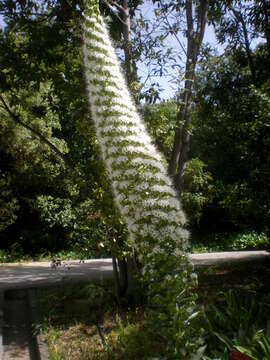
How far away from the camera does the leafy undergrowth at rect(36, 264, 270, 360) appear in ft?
13.2

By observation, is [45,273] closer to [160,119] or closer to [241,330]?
[160,119]

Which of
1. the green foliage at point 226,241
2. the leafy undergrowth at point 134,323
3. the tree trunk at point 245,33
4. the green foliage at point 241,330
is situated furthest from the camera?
the green foliage at point 226,241

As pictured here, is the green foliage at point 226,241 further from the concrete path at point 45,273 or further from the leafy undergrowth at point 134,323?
the leafy undergrowth at point 134,323

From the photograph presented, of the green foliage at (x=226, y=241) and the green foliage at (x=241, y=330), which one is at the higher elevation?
the green foliage at (x=226, y=241)

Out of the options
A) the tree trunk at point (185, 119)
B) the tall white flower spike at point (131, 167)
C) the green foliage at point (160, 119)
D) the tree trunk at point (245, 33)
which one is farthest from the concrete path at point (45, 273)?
the tall white flower spike at point (131, 167)

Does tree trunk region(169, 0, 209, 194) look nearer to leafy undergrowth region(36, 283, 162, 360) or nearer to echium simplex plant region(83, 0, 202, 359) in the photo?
leafy undergrowth region(36, 283, 162, 360)

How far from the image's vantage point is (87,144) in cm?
599

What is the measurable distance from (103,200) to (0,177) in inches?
329

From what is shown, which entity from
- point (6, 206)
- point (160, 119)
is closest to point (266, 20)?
point (160, 119)

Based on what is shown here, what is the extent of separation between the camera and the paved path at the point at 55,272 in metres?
8.70

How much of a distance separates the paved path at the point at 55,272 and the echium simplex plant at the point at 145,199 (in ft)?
18.3

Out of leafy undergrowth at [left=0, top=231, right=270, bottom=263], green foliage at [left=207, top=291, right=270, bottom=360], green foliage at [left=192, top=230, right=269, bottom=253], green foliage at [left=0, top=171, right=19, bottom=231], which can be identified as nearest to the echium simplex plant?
green foliage at [left=207, top=291, right=270, bottom=360]

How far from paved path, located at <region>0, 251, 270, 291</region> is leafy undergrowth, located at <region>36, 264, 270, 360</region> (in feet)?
3.57

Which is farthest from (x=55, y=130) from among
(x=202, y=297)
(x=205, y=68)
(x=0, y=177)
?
(x=202, y=297)
